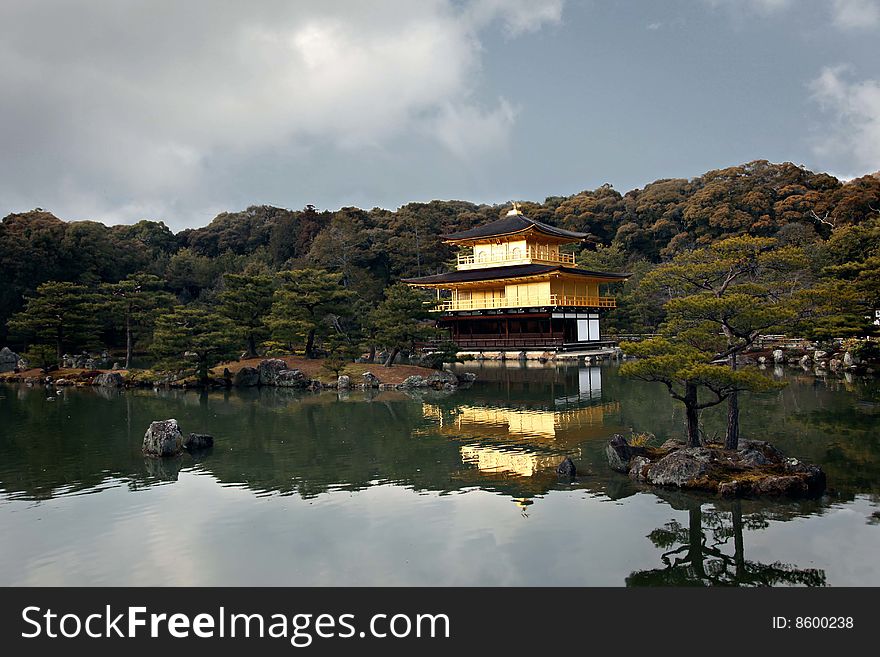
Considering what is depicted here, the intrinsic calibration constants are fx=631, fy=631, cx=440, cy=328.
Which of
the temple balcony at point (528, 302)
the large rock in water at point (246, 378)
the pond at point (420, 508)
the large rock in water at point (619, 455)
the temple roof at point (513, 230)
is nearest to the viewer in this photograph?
the pond at point (420, 508)

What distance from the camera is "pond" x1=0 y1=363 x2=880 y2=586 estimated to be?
7023mm

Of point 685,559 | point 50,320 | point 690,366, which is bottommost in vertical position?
point 685,559

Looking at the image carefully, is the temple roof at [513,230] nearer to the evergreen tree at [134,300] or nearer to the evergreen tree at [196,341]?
the evergreen tree at [134,300]

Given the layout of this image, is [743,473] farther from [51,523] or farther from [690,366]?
[51,523]

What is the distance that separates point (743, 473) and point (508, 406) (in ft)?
31.7

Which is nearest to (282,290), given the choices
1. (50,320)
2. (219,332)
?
(219,332)

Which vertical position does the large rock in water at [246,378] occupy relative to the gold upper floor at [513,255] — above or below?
below

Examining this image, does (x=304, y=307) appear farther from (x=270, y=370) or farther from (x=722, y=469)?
(x=722, y=469)

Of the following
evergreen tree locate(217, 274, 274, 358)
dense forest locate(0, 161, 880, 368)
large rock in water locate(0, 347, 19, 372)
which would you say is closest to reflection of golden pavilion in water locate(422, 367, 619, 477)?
dense forest locate(0, 161, 880, 368)

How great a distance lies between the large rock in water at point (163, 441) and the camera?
13.2m

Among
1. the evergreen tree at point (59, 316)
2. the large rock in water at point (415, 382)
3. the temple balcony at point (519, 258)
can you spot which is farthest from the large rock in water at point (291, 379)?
the temple balcony at point (519, 258)

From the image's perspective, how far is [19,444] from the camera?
14812 mm

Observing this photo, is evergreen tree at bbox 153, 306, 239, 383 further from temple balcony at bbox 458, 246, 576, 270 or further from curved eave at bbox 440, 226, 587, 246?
temple balcony at bbox 458, 246, 576, 270

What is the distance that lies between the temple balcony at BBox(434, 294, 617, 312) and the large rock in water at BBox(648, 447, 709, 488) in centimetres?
2597
